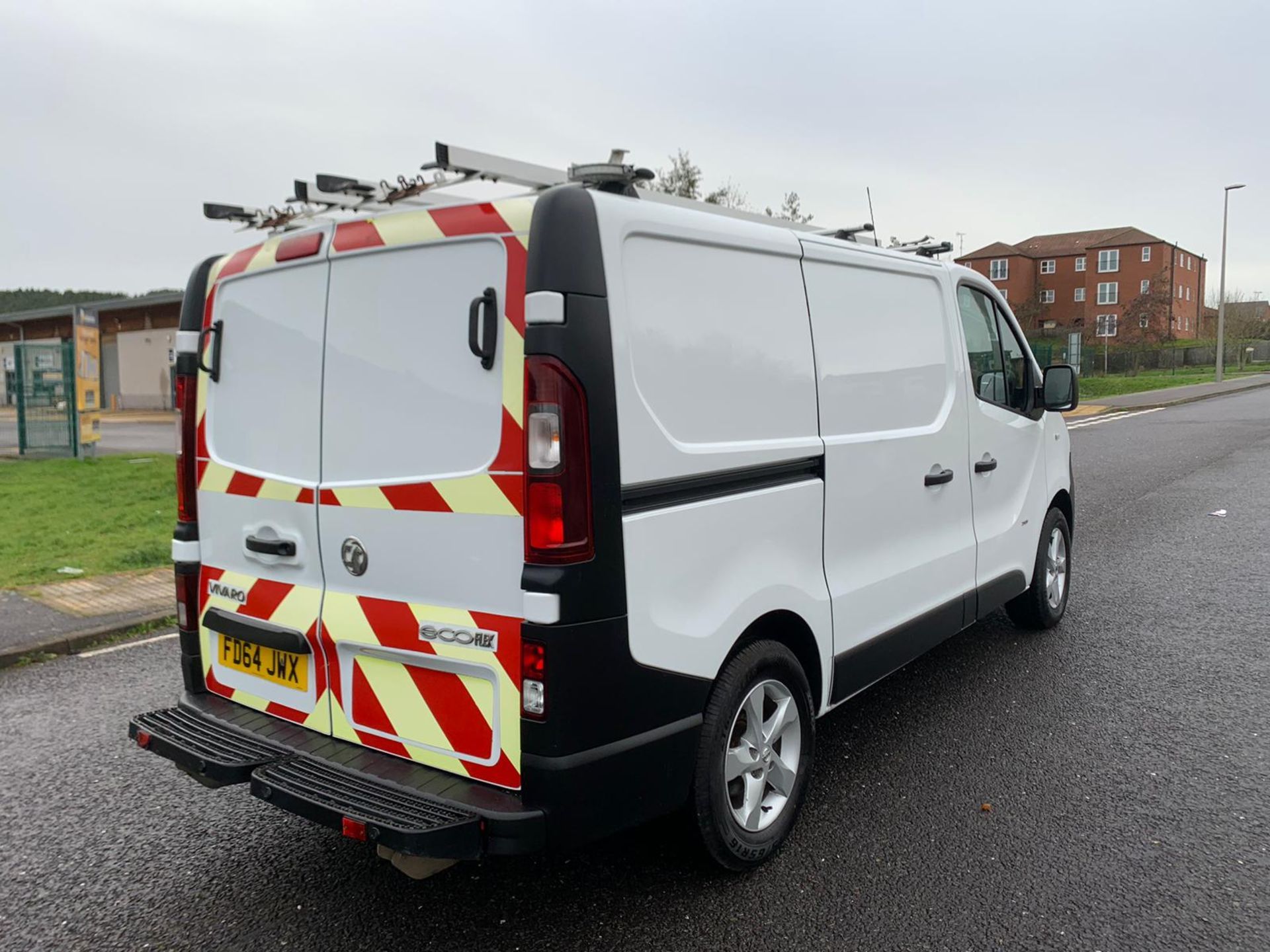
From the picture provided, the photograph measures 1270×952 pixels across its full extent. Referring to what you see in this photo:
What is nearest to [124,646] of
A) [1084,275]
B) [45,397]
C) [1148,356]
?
[45,397]

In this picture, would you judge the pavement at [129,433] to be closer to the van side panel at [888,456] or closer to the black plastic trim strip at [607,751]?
the van side panel at [888,456]

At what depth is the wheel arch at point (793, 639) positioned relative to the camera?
3.09 meters

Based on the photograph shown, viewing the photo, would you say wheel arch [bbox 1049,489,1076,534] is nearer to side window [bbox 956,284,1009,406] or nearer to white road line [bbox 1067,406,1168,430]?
side window [bbox 956,284,1009,406]

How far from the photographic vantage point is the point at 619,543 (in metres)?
2.54

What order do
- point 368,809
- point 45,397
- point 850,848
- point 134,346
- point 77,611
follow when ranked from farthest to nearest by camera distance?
point 134,346
point 45,397
point 77,611
point 850,848
point 368,809

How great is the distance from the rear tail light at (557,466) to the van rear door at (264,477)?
2.94ft

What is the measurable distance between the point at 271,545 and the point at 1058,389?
13.7 feet

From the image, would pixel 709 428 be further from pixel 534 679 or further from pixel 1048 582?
pixel 1048 582

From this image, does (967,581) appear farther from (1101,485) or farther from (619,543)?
(1101,485)

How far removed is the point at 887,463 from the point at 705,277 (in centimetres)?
133

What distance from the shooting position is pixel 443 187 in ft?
10.2

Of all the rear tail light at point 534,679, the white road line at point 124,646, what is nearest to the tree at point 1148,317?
the white road line at point 124,646

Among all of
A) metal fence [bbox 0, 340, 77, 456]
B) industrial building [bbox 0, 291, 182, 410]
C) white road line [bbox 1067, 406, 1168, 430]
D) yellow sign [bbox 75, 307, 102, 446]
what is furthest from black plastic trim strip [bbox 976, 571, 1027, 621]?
industrial building [bbox 0, 291, 182, 410]

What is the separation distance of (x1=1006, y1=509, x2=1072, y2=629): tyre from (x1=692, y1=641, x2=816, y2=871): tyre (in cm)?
266
